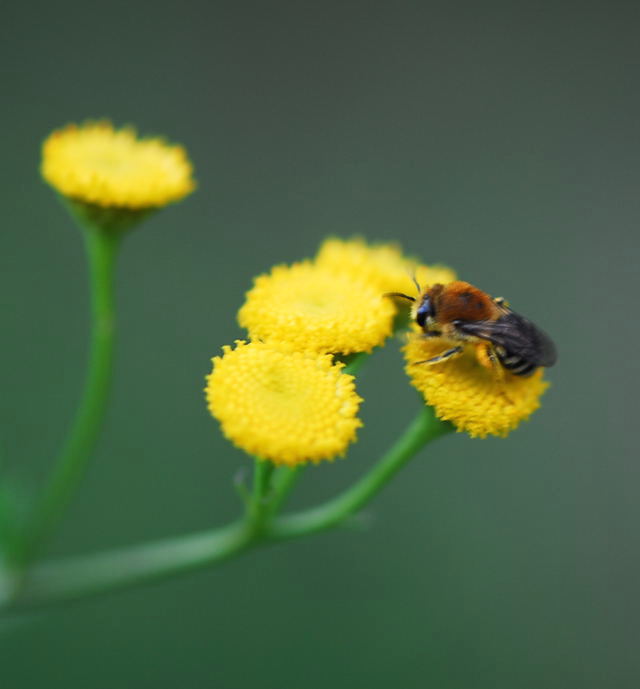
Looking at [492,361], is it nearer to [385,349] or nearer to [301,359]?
[301,359]

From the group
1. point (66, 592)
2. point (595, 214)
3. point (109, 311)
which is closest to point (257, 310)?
point (109, 311)

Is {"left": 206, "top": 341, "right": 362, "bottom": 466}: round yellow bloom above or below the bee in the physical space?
below

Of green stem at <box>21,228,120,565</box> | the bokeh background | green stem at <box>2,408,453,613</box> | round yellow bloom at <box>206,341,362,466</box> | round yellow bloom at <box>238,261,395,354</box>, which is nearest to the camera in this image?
round yellow bloom at <box>206,341,362,466</box>

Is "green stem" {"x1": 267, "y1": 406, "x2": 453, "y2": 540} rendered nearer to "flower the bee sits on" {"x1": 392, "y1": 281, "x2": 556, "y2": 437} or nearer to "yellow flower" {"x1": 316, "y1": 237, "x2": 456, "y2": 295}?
"flower the bee sits on" {"x1": 392, "y1": 281, "x2": 556, "y2": 437}

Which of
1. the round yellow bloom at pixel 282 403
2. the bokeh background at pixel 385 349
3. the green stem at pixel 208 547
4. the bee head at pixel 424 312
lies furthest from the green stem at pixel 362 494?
the bokeh background at pixel 385 349

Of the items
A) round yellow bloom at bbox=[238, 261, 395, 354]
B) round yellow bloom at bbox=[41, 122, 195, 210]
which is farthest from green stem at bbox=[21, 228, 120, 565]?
round yellow bloom at bbox=[238, 261, 395, 354]

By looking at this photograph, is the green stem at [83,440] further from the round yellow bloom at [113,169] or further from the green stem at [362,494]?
the green stem at [362,494]


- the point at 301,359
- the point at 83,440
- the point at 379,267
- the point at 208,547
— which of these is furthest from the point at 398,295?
the point at 83,440

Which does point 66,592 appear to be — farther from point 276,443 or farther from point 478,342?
point 478,342
